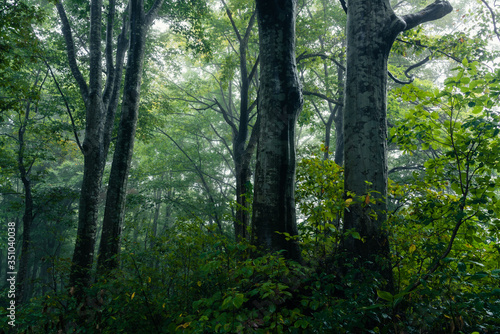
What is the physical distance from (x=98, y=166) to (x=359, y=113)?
6.39m

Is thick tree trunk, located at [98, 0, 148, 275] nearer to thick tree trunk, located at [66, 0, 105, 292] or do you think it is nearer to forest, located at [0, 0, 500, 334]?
forest, located at [0, 0, 500, 334]

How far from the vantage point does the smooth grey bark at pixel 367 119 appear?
288 cm

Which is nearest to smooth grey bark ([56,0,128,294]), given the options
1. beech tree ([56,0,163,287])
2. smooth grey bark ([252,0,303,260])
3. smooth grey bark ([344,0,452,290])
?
beech tree ([56,0,163,287])

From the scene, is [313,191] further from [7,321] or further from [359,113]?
[7,321]

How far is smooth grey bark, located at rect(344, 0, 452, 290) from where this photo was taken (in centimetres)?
288

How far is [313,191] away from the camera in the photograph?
3.91 metres

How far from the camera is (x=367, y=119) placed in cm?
315

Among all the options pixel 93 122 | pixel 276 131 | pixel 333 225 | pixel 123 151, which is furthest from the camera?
pixel 93 122

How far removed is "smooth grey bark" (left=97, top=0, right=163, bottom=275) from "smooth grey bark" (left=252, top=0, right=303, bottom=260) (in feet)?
11.3

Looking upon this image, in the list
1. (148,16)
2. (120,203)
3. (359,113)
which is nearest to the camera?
(359,113)

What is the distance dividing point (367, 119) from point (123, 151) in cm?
500

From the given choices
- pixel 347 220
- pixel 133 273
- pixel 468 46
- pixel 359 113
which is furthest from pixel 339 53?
pixel 133 273

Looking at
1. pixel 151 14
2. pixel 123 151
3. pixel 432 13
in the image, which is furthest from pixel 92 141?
pixel 432 13

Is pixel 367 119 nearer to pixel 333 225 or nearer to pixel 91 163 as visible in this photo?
pixel 333 225
